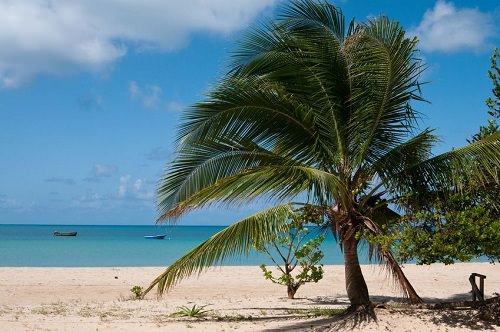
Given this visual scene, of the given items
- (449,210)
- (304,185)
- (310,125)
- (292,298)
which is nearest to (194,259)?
(304,185)

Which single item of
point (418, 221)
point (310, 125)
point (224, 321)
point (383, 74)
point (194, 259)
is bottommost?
point (224, 321)

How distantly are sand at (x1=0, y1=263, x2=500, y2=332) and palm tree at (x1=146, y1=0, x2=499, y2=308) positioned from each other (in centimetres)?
74

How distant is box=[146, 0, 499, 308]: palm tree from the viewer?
8.58 metres

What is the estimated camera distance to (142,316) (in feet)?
35.2

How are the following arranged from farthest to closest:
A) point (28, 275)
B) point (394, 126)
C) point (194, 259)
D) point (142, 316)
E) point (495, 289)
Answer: point (28, 275), point (495, 289), point (142, 316), point (394, 126), point (194, 259)

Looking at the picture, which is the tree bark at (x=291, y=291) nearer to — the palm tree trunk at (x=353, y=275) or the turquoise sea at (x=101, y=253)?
the turquoise sea at (x=101, y=253)

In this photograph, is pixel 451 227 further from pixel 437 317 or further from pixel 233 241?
pixel 233 241

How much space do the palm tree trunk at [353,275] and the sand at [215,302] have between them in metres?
0.46

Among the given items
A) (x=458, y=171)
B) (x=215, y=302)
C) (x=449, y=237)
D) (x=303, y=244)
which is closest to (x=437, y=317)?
(x=449, y=237)

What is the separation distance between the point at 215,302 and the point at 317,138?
5377 mm

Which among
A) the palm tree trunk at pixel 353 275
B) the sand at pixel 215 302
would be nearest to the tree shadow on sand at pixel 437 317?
the sand at pixel 215 302

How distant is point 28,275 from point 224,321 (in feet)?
47.0

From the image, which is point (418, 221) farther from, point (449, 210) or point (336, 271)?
point (336, 271)

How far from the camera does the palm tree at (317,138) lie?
858cm
